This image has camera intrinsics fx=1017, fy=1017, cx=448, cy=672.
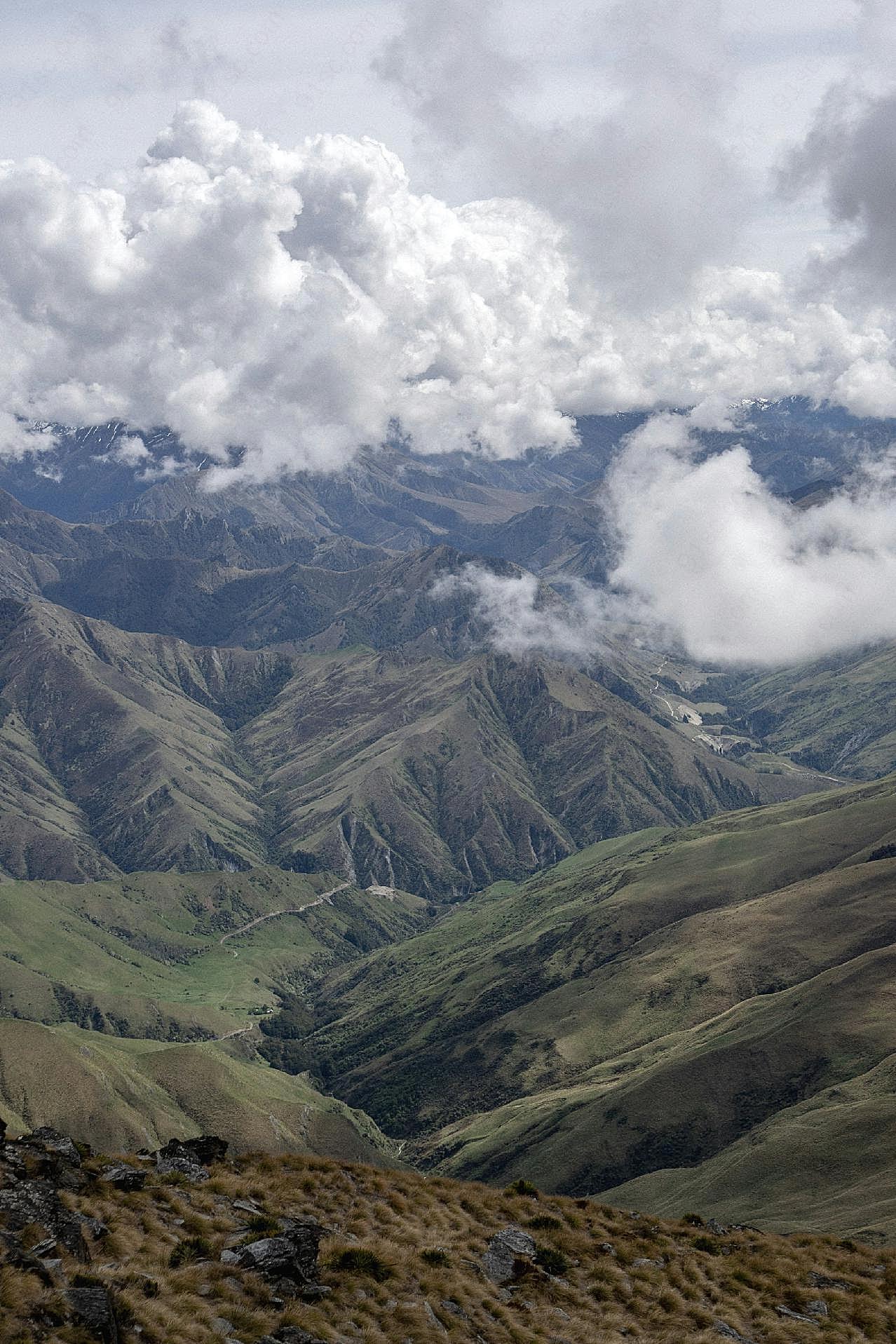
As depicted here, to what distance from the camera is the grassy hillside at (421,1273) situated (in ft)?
124

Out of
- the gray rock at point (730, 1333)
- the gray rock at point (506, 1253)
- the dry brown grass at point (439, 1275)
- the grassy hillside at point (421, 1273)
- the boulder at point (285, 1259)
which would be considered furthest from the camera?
the gray rock at point (506, 1253)

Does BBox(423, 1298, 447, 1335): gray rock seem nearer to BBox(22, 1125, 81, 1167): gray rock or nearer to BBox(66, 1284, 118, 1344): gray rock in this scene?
BBox(66, 1284, 118, 1344): gray rock

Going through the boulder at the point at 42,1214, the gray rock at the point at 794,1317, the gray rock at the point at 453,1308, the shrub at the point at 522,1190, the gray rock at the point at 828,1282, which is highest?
the boulder at the point at 42,1214

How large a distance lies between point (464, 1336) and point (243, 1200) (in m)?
14.0

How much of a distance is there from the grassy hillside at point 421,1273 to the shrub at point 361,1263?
9 centimetres

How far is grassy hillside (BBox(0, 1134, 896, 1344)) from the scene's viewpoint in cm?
3772

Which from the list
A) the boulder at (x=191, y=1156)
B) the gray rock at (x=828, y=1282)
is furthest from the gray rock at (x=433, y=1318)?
the gray rock at (x=828, y=1282)

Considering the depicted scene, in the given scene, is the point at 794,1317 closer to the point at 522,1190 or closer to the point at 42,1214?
the point at 522,1190

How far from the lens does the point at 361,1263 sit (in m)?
46.4

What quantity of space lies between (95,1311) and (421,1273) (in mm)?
18770

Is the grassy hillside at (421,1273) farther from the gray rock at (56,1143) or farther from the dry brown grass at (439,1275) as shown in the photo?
the gray rock at (56,1143)

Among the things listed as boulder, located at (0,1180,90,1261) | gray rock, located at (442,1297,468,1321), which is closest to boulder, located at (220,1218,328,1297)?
gray rock, located at (442,1297,468,1321)

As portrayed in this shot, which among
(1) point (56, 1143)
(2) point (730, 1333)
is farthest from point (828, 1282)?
(1) point (56, 1143)

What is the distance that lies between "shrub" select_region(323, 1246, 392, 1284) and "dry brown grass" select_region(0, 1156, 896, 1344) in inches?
6.7
